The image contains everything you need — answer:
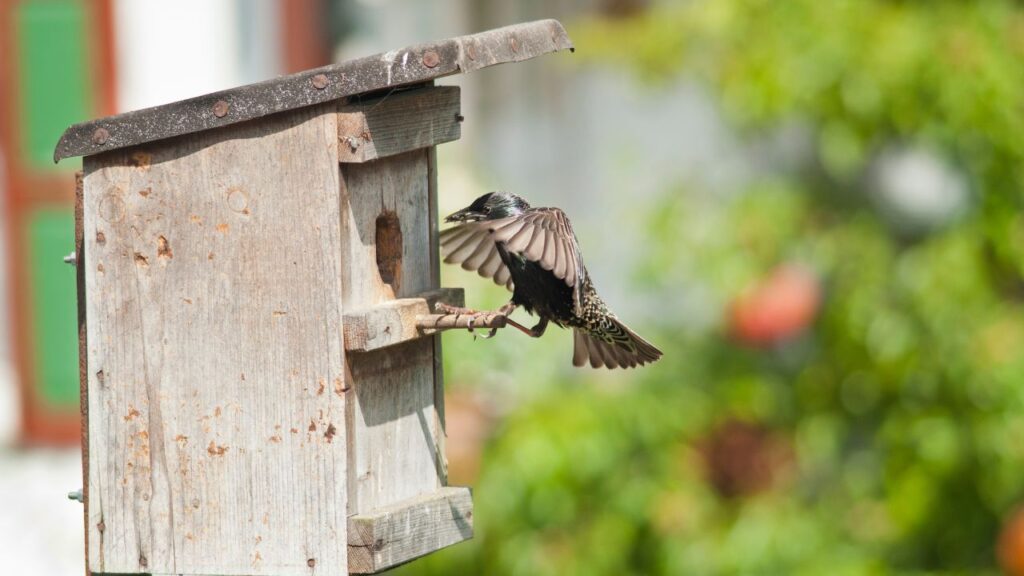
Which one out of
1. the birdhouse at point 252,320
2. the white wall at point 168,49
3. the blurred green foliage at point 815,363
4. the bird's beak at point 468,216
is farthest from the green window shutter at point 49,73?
the birdhouse at point 252,320

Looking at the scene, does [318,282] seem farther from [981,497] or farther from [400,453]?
[981,497]

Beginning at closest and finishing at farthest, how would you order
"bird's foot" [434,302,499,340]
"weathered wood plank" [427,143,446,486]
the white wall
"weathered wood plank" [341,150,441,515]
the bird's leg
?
"weathered wood plank" [341,150,441,515] < "bird's foot" [434,302,499,340] < "weathered wood plank" [427,143,446,486] < the bird's leg < the white wall

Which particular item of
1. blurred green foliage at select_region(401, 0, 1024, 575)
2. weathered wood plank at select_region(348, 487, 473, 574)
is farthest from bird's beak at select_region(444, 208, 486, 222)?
blurred green foliage at select_region(401, 0, 1024, 575)

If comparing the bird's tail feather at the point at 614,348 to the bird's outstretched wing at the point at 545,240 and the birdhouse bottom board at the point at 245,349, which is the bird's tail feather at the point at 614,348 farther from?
the birdhouse bottom board at the point at 245,349

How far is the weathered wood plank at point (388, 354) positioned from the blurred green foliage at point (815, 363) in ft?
8.37

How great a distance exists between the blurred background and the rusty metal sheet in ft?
9.40

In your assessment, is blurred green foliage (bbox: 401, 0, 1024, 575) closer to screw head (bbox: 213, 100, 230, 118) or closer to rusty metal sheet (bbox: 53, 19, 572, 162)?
rusty metal sheet (bbox: 53, 19, 572, 162)

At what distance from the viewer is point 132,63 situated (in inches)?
271

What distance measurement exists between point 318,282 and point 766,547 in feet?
10.4

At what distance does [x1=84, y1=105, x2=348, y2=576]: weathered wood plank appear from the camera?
2.46 meters

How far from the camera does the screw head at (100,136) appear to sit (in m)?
2.48

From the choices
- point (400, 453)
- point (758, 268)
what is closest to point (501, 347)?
point (758, 268)

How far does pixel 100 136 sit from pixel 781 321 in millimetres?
3168

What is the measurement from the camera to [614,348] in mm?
3143
